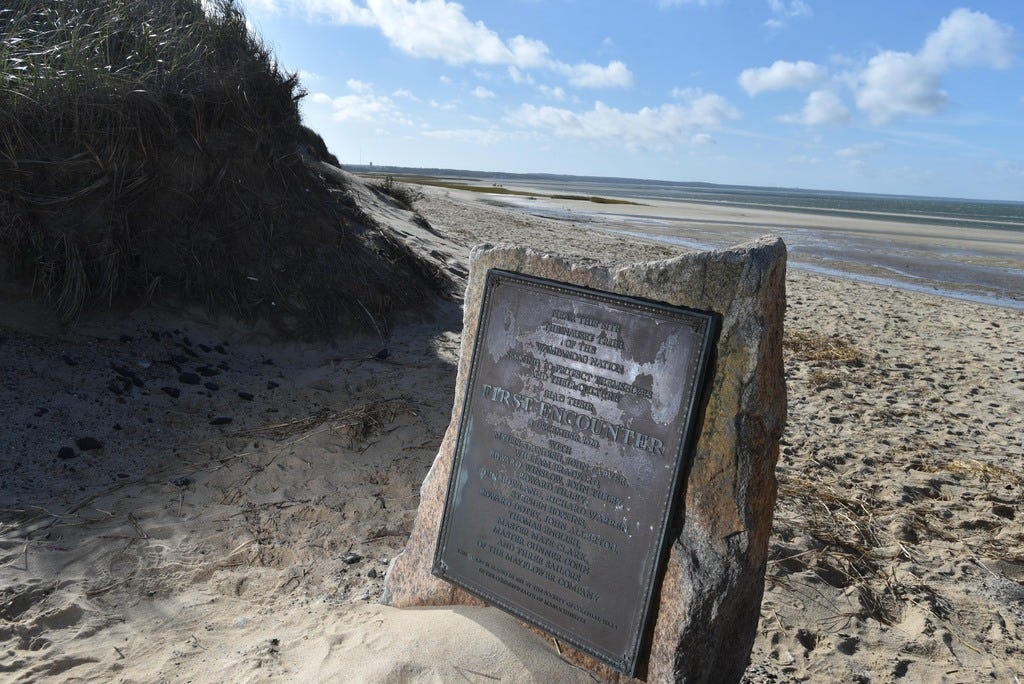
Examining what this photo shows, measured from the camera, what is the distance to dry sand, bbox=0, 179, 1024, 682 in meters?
2.97

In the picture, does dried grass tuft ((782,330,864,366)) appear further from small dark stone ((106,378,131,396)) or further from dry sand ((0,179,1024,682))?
small dark stone ((106,378,131,396))

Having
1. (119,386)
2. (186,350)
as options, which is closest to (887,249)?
(186,350)

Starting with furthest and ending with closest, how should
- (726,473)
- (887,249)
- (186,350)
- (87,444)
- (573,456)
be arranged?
(887,249) < (186,350) < (87,444) < (573,456) < (726,473)

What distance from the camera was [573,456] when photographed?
279cm

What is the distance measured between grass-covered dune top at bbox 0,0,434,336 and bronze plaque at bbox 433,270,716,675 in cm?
394

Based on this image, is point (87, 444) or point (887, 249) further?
point (887, 249)

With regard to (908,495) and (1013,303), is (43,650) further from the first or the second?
(1013,303)

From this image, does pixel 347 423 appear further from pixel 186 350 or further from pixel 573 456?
pixel 573 456

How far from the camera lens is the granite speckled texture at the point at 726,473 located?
2479mm

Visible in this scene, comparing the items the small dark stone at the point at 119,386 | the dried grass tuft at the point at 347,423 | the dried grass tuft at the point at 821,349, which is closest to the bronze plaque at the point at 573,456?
the dried grass tuft at the point at 347,423

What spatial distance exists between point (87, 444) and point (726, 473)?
3.88 meters

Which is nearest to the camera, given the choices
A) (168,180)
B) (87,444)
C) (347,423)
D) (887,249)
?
(87,444)

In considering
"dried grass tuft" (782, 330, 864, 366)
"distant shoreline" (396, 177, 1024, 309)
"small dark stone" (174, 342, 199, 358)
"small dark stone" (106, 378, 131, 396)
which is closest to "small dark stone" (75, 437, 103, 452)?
"small dark stone" (106, 378, 131, 396)

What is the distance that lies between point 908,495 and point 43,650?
15.9ft
